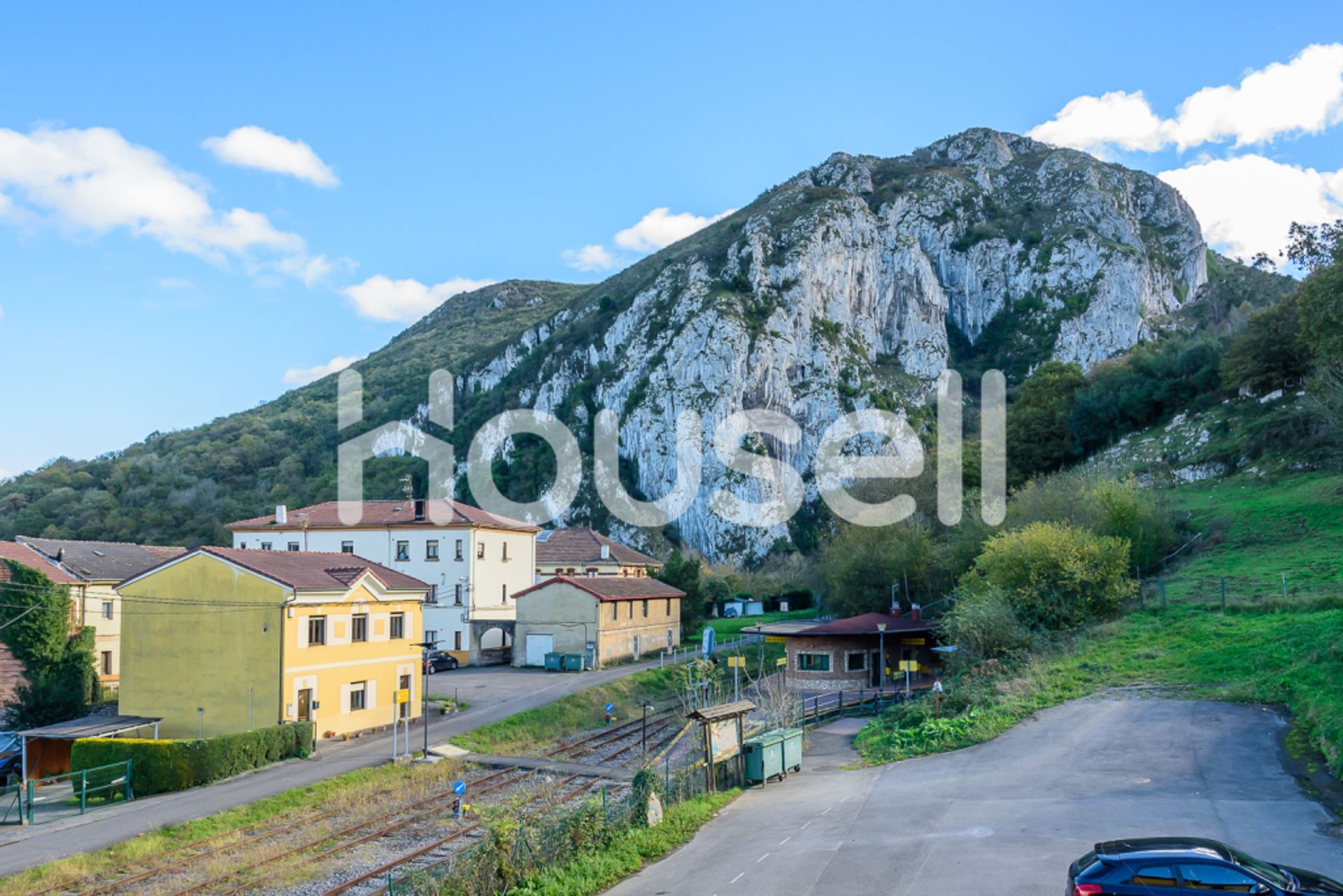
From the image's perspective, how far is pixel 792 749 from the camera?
22.9 metres

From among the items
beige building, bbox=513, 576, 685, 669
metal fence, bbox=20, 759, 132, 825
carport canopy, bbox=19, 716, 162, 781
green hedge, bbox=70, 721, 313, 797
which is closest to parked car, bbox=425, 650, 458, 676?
beige building, bbox=513, 576, 685, 669

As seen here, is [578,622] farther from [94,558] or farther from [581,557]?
[94,558]

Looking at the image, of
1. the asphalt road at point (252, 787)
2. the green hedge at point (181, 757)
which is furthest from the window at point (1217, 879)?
the green hedge at point (181, 757)

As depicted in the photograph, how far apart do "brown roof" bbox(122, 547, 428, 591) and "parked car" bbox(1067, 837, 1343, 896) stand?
85.1 ft

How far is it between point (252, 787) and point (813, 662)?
23.1m

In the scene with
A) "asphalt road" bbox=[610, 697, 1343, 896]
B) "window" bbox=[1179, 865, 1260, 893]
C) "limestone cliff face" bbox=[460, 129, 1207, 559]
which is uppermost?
"limestone cliff face" bbox=[460, 129, 1207, 559]

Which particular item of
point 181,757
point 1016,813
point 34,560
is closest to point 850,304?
point 34,560

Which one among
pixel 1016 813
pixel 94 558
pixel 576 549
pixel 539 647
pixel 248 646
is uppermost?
pixel 94 558

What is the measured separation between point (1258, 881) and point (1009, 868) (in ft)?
11.5

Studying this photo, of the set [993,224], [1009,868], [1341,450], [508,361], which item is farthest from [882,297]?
[1009,868]

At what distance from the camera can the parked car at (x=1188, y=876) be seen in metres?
9.98

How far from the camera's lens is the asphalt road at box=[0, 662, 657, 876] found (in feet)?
66.3

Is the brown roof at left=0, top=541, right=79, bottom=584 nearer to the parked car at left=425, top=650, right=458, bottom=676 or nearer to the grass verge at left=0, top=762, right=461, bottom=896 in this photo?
the parked car at left=425, top=650, right=458, bottom=676

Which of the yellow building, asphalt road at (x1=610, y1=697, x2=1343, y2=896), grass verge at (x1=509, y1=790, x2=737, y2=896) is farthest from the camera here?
the yellow building
